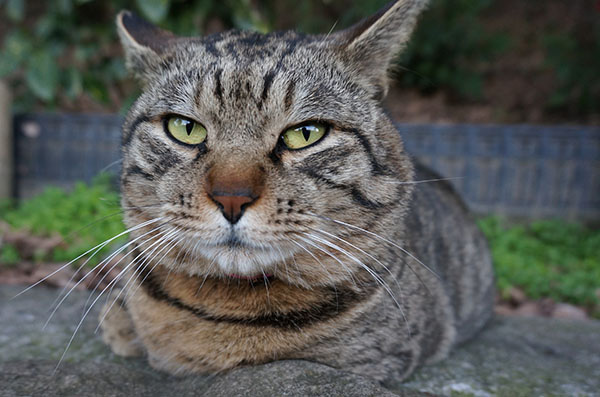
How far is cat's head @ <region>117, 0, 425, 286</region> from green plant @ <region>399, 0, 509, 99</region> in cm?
552

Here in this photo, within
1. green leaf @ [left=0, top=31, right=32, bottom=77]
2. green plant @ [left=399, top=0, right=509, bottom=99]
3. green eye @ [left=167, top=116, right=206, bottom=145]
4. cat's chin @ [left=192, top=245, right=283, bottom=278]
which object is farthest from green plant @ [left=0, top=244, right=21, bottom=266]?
green plant @ [left=399, top=0, right=509, bottom=99]

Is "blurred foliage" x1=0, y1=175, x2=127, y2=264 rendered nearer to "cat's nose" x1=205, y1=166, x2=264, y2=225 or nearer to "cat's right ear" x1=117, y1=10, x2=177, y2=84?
"cat's right ear" x1=117, y1=10, x2=177, y2=84

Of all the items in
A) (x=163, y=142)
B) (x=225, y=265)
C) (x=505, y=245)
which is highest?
(x=163, y=142)

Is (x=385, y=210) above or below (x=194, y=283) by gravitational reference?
above

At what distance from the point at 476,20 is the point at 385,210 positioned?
704 centimetres

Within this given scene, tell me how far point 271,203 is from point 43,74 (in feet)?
16.1

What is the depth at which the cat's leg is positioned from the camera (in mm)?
2254

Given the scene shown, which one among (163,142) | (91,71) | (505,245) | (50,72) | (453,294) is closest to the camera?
(163,142)

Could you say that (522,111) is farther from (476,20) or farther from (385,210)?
(385,210)

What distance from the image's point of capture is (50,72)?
5578 millimetres

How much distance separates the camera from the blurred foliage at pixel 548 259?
4250 millimetres

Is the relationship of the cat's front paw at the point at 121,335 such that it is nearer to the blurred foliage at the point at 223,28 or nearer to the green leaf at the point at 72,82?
the blurred foliage at the point at 223,28

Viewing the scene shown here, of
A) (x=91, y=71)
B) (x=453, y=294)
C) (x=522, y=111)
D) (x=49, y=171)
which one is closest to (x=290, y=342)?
(x=453, y=294)

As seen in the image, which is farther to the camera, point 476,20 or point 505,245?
point 476,20
